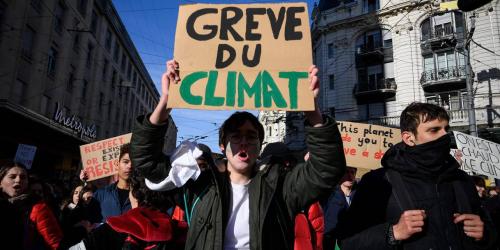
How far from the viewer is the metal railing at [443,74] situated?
69.5ft

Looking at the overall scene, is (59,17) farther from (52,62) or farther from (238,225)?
(238,225)

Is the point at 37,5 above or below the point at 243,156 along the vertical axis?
above

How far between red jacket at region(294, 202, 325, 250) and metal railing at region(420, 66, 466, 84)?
22155mm

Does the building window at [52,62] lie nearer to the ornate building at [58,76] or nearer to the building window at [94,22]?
the ornate building at [58,76]

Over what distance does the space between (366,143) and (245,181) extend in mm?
3901

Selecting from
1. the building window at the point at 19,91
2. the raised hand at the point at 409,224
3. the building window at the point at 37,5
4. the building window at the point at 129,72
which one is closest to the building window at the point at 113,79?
the building window at the point at 129,72

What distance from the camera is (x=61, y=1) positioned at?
18.4 m

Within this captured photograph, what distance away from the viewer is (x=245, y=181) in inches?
77.7

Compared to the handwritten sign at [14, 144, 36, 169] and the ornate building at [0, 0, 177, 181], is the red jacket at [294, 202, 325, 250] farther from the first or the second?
the ornate building at [0, 0, 177, 181]

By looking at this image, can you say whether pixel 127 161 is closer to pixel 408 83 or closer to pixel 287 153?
pixel 287 153

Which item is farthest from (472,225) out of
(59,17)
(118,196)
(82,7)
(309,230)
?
(82,7)

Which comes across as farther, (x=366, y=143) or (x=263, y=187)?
(x=366, y=143)

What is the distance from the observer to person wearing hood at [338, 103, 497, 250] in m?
1.93

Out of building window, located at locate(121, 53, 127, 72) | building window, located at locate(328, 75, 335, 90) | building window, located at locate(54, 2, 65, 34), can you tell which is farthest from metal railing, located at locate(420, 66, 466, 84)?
building window, located at locate(121, 53, 127, 72)
